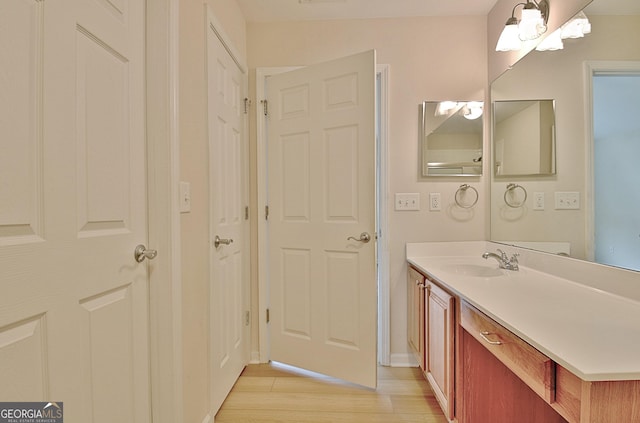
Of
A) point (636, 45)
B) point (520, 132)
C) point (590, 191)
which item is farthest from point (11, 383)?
point (520, 132)

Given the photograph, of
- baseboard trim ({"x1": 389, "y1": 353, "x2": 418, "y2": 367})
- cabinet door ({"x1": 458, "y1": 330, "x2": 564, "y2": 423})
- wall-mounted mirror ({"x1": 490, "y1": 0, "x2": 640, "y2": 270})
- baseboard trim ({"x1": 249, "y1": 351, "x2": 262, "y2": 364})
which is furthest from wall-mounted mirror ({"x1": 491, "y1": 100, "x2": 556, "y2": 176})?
baseboard trim ({"x1": 249, "y1": 351, "x2": 262, "y2": 364})

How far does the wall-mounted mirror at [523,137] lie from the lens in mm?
1575

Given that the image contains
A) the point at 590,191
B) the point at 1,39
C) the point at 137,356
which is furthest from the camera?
the point at 590,191

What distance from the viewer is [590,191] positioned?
1.28 metres

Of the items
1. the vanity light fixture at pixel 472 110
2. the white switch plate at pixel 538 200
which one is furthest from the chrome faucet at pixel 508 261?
the vanity light fixture at pixel 472 110

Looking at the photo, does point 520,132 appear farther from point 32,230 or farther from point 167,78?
point 32,230

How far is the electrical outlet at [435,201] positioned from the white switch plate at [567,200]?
74cm

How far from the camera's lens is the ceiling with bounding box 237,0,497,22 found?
2018 mm

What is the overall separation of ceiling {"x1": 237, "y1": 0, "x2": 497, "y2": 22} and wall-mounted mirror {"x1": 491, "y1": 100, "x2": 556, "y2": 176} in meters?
0.73

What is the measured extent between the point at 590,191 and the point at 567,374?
0.94 metres

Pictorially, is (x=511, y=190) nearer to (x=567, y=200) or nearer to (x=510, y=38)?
(x=567, y=200)

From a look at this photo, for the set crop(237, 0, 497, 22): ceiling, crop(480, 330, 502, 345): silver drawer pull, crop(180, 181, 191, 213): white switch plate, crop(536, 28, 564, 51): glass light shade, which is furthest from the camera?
crop(237, 0, 497, 22): ceiling

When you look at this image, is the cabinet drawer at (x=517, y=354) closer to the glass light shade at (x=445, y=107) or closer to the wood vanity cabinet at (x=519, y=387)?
the wood vanity cabinet at (x=519, y=387)

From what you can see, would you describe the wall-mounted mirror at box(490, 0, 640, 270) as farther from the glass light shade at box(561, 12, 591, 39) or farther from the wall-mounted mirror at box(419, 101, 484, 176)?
the wall-mounted mirror at box(419, 101, 484, 176)
